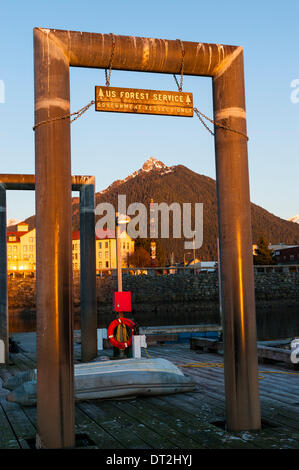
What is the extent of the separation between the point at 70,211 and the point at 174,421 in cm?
296

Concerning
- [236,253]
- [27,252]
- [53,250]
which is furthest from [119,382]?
[27,252]

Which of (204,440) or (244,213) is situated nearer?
(204,440)

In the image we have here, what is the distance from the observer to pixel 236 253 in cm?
629

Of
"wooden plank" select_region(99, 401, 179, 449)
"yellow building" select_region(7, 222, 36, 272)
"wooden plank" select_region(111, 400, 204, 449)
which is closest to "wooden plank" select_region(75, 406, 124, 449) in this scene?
"wooden plank" select_region(99, 401, 179, 449)

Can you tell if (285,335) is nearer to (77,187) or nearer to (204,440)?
(77,187)

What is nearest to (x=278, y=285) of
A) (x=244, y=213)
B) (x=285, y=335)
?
(x=285, y=335)

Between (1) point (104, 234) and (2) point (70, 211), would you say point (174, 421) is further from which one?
(1) point (104, 234)

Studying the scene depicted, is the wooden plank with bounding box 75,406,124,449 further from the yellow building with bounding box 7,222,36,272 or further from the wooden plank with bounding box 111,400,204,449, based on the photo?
the yellow building with bounding box 7,222,36,272

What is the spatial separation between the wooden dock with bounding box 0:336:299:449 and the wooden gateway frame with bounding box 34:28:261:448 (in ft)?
1.31

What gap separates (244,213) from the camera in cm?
638

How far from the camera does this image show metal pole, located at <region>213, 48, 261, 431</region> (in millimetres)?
6117

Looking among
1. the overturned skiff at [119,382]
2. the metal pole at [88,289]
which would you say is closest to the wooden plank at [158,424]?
the overturned skiff at [119,382]
